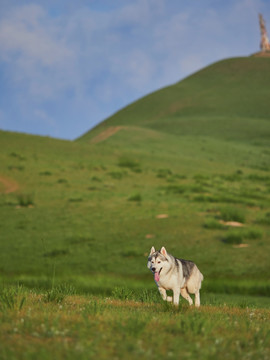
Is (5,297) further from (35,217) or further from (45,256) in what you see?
(35,217)

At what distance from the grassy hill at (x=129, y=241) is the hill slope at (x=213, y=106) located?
6.30m

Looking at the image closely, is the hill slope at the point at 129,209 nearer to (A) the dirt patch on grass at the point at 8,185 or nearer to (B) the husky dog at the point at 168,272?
(A) the dirt patch on grass at the point at 8,185

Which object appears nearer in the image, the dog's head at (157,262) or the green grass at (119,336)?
the green grass at (119,336)

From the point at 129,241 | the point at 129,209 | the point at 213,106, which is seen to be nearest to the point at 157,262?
the point at 129,241

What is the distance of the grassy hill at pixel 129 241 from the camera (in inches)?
245

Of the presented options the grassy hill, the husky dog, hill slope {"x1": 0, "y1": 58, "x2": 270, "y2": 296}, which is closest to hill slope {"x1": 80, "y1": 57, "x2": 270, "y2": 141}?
the grassy hill

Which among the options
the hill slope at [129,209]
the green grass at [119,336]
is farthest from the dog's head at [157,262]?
the hill slope at [129,209]

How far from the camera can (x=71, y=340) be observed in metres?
5.97

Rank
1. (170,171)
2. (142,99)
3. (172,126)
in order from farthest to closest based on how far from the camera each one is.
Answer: (142,99)
(172,126)
(170,171)

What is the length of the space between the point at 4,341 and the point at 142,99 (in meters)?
153

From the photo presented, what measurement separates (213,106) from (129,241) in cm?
11075

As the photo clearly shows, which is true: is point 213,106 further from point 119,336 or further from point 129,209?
point 119,336

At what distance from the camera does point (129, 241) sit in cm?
2806

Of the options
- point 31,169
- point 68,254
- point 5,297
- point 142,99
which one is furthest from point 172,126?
point 5,297
